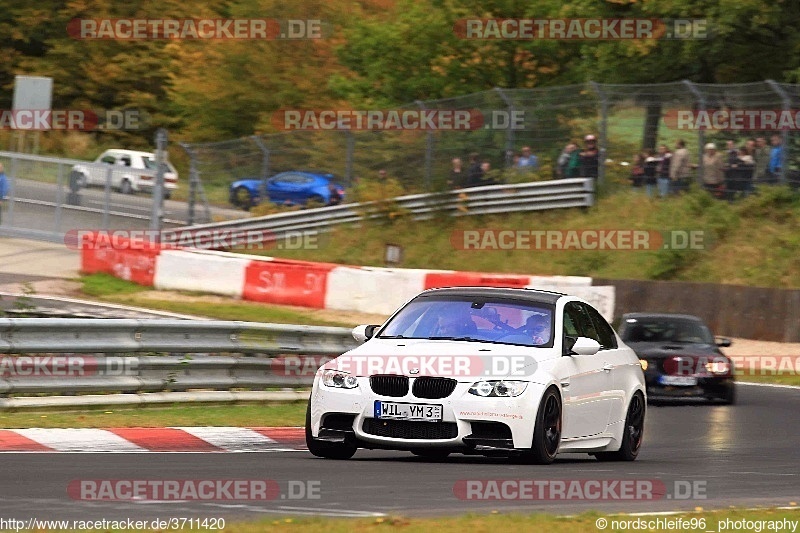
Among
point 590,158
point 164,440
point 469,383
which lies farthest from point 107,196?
point 469,383

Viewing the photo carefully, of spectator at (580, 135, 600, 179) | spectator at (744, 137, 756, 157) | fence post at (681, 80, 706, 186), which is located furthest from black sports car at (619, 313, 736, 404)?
spectator at (580, 135, 600, 179)

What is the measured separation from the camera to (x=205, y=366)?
1541 centimetres

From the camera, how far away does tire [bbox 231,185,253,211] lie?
3553 centimetres

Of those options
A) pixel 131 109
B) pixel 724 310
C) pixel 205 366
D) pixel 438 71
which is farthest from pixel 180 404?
pixel 131 109

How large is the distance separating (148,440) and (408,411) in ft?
8.23

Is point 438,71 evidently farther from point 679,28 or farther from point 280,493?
point 280,493

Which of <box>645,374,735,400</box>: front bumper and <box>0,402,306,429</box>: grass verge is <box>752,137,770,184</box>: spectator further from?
<box>0,402,306,429</box>: grass verge

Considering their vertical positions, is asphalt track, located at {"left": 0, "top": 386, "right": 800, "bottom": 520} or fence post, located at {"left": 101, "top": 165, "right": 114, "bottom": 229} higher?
fence post, located at {"left": 101, "top": 165, "right": 114, "bottom": 229}

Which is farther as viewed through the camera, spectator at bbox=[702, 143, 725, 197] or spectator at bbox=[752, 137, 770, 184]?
spectator at bbox=[702, 143, 725, 197]

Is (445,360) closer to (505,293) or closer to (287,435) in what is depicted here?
(505,293)

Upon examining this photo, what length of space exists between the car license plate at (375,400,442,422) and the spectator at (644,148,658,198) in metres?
21.7

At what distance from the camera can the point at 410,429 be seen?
36.0 ft

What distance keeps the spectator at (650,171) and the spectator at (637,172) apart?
84 mm

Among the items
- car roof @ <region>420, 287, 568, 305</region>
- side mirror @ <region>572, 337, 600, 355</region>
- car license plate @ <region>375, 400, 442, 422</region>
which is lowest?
car license plate @ <region>375, 400, 442, 422</region>
